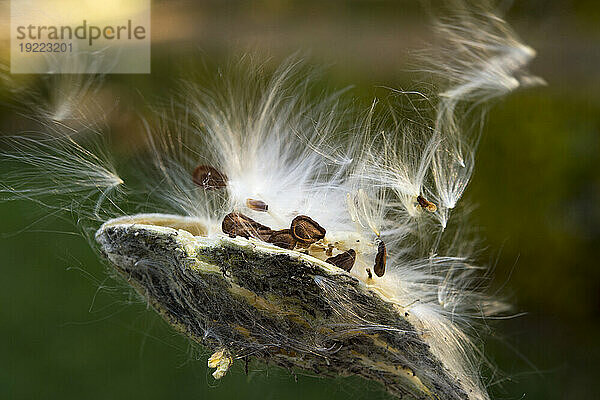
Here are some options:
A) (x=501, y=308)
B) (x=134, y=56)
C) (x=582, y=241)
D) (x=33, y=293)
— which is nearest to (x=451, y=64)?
(x=501, y=308)

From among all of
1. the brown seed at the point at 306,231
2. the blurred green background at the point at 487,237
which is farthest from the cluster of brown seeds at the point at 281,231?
the blurred green background at the point at 487,237

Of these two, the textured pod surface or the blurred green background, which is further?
the blurred green background

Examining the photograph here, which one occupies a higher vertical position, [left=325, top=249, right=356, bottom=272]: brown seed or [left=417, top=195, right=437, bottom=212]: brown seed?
[left=417, top=195, right=437, bottom=212]: brown seed

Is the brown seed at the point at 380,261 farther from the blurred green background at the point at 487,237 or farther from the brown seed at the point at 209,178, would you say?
the blurred green background at the point at 487,237

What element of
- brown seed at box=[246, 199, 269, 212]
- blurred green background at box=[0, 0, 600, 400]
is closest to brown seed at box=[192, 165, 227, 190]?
brown seed at box=[246, 199, 269, 212]

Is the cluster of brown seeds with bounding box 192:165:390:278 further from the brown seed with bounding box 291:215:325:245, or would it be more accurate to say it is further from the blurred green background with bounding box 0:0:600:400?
the blurred green background with bounding box 0:0:600:400

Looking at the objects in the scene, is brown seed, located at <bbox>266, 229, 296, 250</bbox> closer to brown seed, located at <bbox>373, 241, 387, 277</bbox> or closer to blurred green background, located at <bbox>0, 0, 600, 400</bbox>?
brown seed, located at <bbox>373, 241, 387, 277</bbox>

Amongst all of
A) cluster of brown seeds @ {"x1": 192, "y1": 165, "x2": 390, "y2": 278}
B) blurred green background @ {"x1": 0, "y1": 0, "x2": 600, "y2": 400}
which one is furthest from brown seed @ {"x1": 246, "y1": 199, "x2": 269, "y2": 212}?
blurred green background @ {"x1": 0, "y1": 0, "x2": 600, "y2": 400}

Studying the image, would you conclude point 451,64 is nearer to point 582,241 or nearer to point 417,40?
point 417,40
